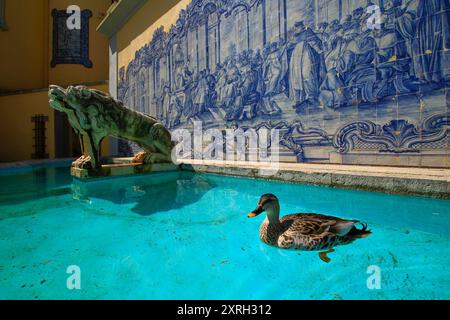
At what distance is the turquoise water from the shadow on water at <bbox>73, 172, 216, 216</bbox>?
58 millimetres

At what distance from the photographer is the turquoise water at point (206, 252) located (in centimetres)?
147

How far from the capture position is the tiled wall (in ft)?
14.0

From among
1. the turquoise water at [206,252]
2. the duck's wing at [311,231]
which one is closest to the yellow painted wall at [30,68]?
the turquoise water at [206,252]

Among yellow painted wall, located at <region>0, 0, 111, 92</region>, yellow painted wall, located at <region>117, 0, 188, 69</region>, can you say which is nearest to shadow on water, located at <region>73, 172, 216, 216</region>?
yellow painted wall, located at <region>117, 0, 188, 69</region>

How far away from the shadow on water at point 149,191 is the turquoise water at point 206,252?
6cm

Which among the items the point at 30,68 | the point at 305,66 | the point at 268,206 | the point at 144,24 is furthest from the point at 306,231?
the point at 30,68

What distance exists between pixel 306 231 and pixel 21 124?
53.8 ft

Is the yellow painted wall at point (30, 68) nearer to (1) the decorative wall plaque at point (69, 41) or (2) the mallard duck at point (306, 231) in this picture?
(1) the decorative wall plaque at point (69, 41)

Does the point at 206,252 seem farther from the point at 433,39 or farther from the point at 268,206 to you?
the point at 433,39

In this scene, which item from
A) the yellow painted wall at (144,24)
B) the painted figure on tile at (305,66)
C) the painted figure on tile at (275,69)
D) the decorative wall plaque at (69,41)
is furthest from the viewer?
the decorative wall plaque at (69,41)

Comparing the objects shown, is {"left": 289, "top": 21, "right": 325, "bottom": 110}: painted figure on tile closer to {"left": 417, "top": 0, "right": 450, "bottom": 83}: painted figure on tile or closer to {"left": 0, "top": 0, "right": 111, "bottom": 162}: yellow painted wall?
{"left": 417, "top": 0, "right": 450, "bottom": 83}: painted figure on tile

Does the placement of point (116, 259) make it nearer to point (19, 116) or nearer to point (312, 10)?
point (312, 10)

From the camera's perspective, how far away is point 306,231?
1843mm
